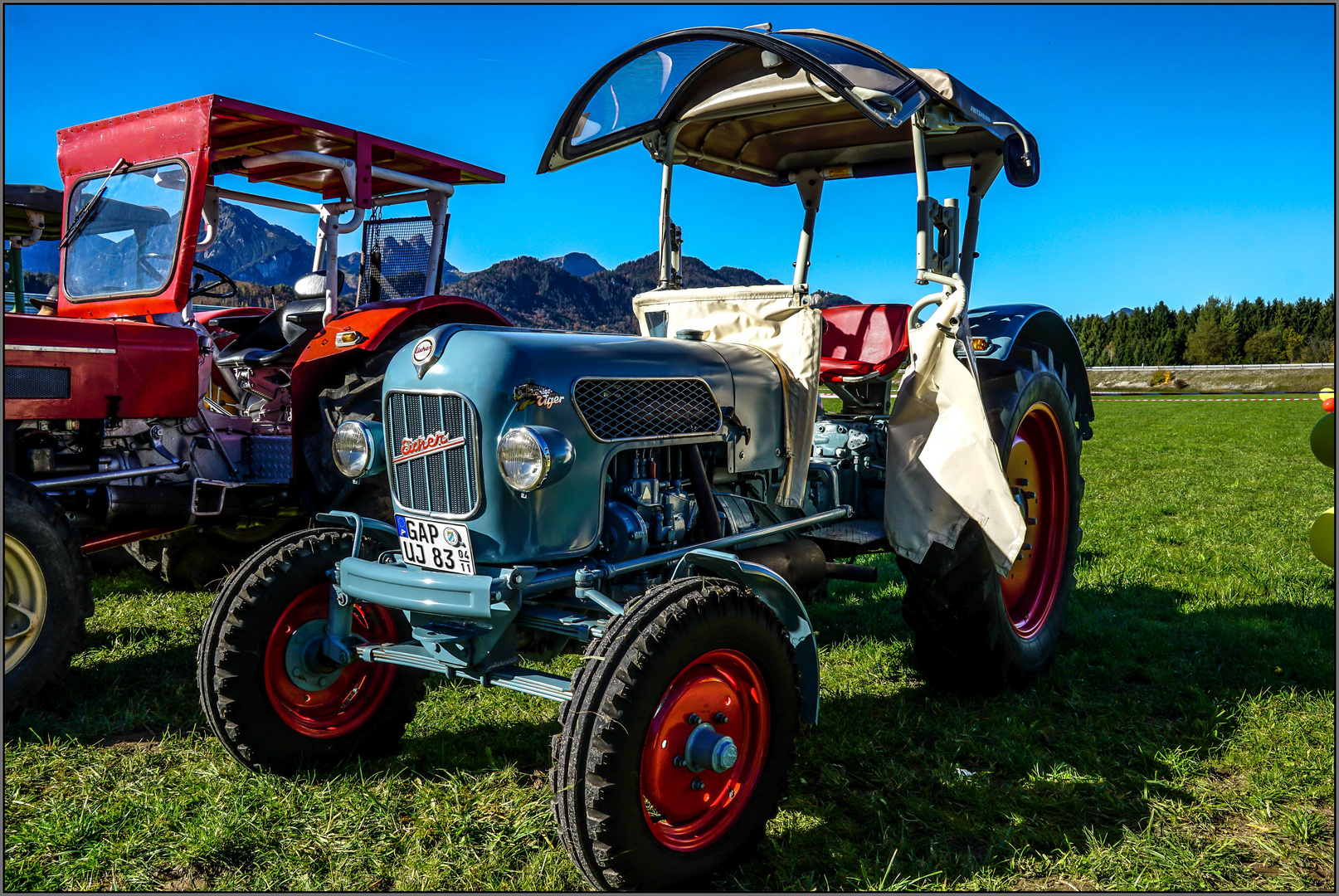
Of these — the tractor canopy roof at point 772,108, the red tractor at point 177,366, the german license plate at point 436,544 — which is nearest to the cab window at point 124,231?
the red tractor at point 177,366

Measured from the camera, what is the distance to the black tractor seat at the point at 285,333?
5066 mm

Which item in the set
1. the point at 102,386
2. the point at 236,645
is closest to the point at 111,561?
the point at 102,386

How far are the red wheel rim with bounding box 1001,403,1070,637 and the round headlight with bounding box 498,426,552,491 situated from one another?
2.33 metres

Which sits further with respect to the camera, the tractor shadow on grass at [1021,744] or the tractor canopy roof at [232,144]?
the tractor canopy roof at [232,144]

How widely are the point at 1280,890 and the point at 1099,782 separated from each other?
0.59 meters

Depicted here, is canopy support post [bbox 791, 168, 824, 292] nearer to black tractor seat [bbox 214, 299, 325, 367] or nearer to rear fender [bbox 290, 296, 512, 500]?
rear fender [bbox 290, 296, 512, 500]

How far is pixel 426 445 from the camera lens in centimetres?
253

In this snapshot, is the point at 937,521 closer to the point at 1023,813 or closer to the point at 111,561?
the point at 1023,813

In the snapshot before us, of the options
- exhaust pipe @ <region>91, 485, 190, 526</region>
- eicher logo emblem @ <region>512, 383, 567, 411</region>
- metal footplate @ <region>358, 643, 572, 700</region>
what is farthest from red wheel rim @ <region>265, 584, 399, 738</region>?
exhaust pipe @ <region>91, 485, 190, 526</region>

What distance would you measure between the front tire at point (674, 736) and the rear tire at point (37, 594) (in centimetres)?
231

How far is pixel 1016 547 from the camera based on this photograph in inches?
112

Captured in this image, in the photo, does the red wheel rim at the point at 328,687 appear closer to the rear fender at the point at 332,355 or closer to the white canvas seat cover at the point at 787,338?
the white canvas seat cover at the point at 787,338

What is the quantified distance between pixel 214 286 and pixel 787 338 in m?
3.93

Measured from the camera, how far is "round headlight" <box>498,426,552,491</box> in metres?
2.31
